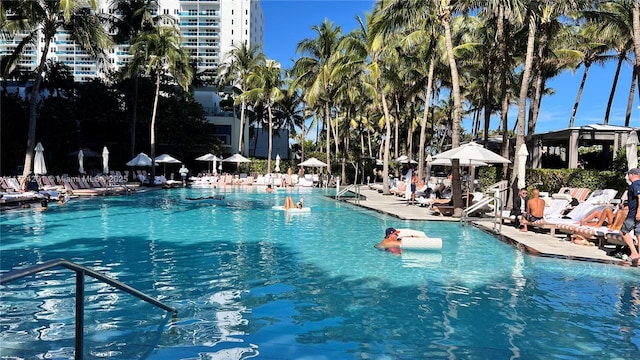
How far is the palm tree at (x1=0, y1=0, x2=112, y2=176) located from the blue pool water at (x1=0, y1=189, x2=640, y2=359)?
1340 centimetres

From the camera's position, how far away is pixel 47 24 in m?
22.7

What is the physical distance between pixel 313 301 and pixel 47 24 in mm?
22807

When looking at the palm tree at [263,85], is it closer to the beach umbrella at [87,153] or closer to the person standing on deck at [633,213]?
the beach umbrella at [87,153]

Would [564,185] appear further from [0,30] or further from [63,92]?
[63,92]

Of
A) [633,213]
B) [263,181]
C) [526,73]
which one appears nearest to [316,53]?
[263,181]

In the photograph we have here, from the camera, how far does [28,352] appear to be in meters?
4.54

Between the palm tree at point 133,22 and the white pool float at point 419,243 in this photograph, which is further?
the palm tree at point 133,22

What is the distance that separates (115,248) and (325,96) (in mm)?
27971

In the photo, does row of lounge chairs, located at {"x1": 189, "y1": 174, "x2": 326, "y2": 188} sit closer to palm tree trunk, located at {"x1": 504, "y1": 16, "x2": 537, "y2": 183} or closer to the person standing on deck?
palm tree trunk, located at {"x1": 504, "y1": 16, "x2": 537, "y2": 183}

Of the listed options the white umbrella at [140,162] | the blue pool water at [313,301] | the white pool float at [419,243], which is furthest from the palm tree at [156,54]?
the white pool float at [419,243]

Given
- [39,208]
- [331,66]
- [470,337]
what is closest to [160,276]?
[470,337]

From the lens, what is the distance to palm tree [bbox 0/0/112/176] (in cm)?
2170

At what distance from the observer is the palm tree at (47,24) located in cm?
2170

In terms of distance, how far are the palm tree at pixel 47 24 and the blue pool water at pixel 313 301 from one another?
44.0 feet
